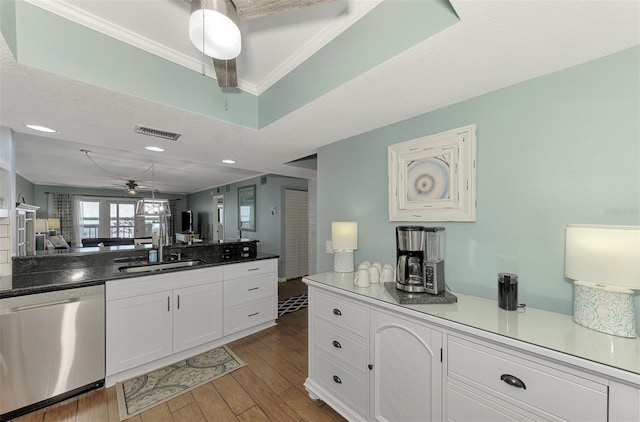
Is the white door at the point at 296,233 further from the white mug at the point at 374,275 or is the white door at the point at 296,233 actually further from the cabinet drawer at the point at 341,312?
the white mug at the point at 374,275

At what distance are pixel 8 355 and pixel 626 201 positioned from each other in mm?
3645

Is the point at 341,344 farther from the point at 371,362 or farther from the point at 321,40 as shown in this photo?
the point at 321,40

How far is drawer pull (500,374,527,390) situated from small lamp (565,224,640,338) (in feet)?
1.28

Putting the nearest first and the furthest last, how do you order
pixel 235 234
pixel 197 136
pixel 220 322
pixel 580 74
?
pixel 580 74
pixel 197 136
pixel 220 322
pixel 235 234

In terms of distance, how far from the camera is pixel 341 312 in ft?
5.50

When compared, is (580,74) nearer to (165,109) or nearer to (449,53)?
(449,53)

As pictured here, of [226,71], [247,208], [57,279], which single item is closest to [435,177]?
[226,71]

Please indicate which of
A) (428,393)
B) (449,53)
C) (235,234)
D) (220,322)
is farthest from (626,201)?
(235,234)

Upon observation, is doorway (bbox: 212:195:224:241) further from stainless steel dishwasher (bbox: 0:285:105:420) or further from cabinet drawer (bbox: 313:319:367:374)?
cabinet drawer (bbox: 313:319:367:374)

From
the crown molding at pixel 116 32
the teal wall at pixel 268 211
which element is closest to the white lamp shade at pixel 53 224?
the teal wall at pixel 268 211

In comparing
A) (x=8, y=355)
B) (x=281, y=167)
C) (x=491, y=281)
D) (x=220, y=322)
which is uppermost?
(x=281, y=167)

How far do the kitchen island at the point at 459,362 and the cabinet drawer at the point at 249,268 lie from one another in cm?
129

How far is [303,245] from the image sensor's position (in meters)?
5.61

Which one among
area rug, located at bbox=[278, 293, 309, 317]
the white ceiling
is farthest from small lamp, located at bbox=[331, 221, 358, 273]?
area rug, located at bbox=[278, 293, 309, 317]
